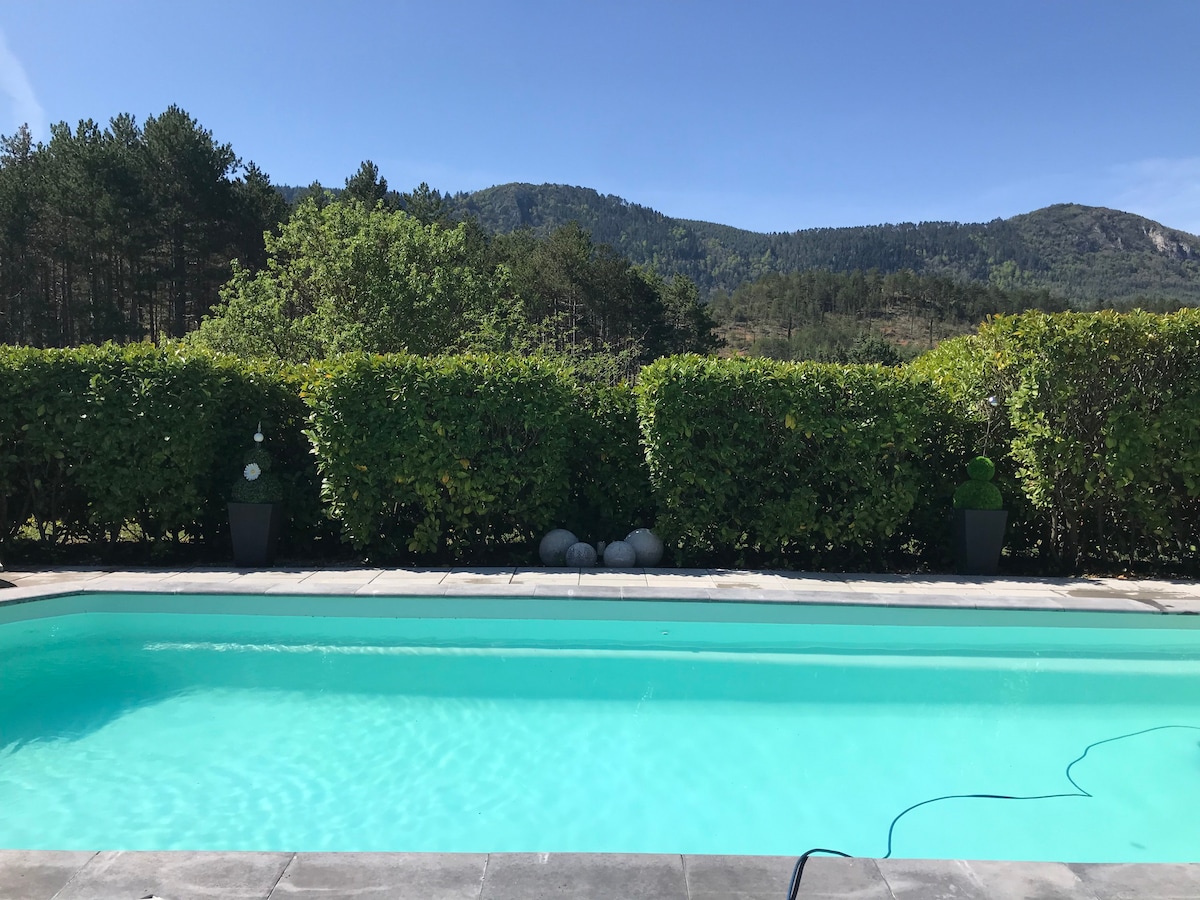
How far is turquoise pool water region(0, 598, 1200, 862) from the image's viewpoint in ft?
12.4

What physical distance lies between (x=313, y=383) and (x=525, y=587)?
3448 mm

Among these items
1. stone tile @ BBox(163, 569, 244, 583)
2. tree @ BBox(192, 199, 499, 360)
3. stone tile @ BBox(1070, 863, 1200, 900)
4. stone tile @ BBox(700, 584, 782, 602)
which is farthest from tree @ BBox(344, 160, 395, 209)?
stone tile @ BBox(1070, 863, 1200, 900)

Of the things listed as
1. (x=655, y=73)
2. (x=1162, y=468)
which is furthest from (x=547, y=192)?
(x=1162, y=468)

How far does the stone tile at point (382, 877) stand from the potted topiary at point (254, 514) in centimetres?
614

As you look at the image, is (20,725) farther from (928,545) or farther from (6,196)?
(6,196)

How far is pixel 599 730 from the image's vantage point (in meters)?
5.02

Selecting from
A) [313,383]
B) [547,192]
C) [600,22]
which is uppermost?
[547,192]

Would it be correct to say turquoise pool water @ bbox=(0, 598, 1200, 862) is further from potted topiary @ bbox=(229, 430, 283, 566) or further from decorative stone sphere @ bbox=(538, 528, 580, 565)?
decorative stone sphere @ bbox=(538, 528, 580, 565)

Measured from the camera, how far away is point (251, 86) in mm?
12914

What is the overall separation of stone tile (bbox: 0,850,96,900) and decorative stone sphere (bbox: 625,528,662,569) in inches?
247

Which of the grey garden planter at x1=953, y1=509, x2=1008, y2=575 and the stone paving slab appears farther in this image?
the grey garden planter at x1=953, y1=509, x2=1008, y2=575

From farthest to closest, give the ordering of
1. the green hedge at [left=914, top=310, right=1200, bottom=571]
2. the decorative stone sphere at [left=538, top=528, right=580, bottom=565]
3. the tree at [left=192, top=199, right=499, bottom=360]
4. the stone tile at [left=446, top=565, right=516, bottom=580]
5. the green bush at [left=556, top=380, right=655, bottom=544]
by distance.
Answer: the tree at [left=192, top=199, right=499, bottom=360] → the green bush at [left=556, top=380, right=655, bottom=544] → the decorative stone sphere at [left=538, top=528, right=580, bottom=565] → the green hedge at [left=914, top=310, right=1200, bottom=571] → the stone tile at [left=446, top=565, right=516, bottom=580]

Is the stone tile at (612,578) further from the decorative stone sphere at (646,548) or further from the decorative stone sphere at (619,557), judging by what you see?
the decorative stone sphere at (646,548)

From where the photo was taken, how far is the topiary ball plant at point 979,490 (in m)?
8.30
